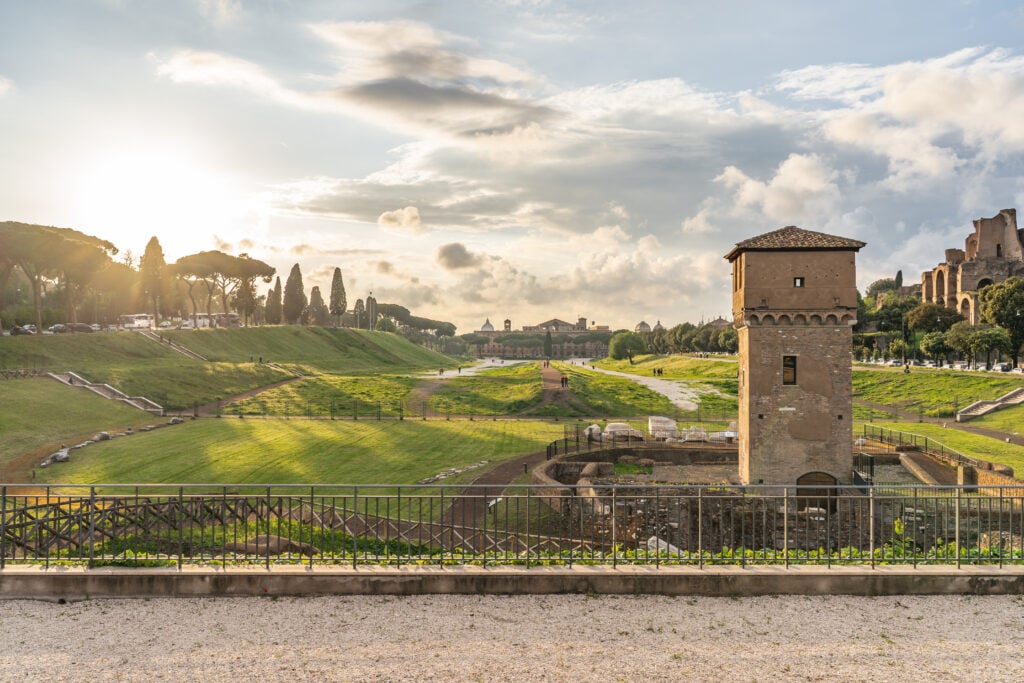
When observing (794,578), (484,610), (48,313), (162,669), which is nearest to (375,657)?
(484,610)

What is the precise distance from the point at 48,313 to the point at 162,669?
90050mm

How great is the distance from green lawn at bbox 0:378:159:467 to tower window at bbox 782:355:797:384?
129 ft

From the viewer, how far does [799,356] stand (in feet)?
86.3

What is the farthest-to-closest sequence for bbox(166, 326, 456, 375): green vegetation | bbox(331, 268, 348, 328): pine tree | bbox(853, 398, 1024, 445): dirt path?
bbox(331, 268, 348, 328): pine tree < bbox(166, 326, 456, 375): green vegetation < bbox(853, 398, 1024, 445): dirt path

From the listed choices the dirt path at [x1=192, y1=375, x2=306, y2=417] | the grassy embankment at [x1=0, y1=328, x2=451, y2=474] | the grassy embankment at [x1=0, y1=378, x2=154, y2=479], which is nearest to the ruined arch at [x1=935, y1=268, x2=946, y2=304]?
the grassy embankment at [x1=0, y1=328, x2=451, y2=474]

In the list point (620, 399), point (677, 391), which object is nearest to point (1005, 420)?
point (677, 391)

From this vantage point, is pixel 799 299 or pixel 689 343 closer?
pixel 799 299

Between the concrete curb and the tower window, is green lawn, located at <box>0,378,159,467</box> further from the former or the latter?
the tower window

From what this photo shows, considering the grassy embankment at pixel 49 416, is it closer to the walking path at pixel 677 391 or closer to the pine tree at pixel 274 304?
the walking path at pixel 677 391

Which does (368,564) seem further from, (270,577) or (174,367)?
(174,367)

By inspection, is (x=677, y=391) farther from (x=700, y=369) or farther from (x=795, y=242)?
(x=795, y=242)

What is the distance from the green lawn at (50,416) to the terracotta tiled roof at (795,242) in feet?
129

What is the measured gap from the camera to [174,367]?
62.0 metres

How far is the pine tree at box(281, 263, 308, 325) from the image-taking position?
387 ft
